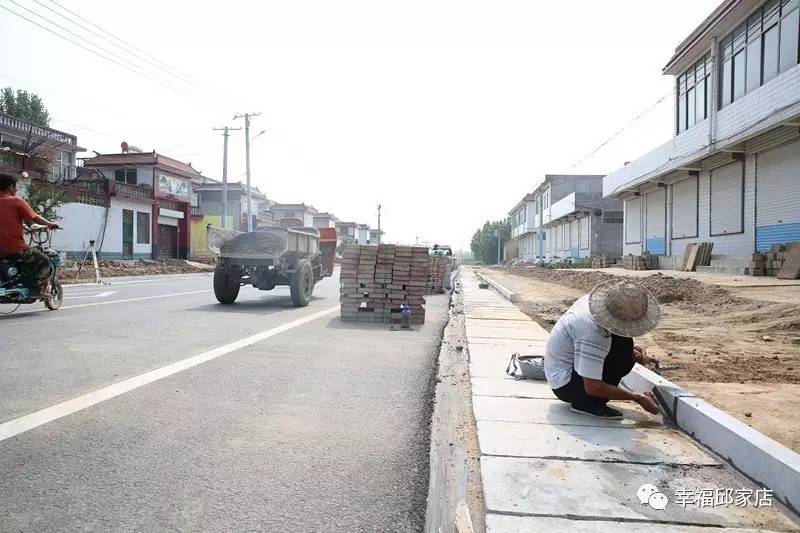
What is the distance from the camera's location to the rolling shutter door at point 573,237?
4512 cm

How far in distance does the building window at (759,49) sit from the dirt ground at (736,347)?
7.90 m

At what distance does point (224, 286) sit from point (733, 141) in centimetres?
1677

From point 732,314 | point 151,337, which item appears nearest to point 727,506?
point 151,337

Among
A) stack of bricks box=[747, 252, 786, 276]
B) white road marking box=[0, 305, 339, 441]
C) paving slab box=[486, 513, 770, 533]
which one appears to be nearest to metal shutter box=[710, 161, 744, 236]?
stack of bricks box=[747, 252, 786, 276]

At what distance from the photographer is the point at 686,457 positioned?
3346 mm

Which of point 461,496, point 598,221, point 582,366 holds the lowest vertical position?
point 461,496

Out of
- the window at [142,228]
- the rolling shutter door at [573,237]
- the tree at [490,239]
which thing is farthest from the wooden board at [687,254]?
the tree at [490,239]

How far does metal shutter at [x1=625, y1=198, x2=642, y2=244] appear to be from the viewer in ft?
98.3

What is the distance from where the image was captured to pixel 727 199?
19750 mm

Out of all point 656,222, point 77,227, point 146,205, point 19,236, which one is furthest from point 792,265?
point 146,205

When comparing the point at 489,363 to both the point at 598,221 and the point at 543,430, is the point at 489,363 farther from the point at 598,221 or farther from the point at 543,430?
the point at 598,221

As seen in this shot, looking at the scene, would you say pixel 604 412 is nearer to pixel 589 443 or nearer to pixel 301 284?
pixel 589 443

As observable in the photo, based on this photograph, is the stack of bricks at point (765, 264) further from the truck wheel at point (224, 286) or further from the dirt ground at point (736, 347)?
the truck wheel at point (224, 286)

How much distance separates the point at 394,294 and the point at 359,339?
2308 mm
